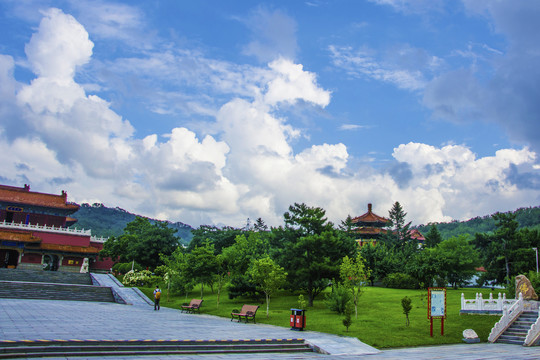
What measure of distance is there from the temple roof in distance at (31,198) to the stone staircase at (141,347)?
46.6m

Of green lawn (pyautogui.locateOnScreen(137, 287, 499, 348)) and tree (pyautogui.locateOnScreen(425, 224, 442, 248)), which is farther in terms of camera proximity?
tree (pyautogui.locateOnScreen(425, 224, 442, 248))

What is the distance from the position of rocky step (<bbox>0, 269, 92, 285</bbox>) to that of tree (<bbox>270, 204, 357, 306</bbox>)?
21.6 metres

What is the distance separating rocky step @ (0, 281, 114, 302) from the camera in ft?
94.7

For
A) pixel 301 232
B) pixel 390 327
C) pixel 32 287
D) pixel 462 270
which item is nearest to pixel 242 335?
pixel 390 327

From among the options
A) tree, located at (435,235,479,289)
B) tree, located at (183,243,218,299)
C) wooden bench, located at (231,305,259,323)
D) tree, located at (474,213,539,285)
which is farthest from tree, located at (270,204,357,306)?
tree, located at (474,213,539,285)

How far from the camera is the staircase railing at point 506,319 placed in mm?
17969

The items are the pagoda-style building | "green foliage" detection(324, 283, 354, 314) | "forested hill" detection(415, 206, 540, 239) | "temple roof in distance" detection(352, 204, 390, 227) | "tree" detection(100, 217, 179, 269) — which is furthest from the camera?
"forested hill" detection(415, 206, 540, 239)

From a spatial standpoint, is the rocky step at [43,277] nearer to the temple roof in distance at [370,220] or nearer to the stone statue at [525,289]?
the stone statue at [525,289]

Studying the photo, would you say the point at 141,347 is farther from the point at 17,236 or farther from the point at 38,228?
the point at 38,228

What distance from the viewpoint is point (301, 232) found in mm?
29328

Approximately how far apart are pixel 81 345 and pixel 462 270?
35.4 meters

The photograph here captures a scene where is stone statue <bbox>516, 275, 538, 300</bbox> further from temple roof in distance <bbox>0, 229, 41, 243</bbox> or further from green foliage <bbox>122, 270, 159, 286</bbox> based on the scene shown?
temple roof in distance <bbox>0, 229, 41, 243</bbox>

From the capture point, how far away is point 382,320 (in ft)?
67.8

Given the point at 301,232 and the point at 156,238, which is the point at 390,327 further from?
the point at 156,238
